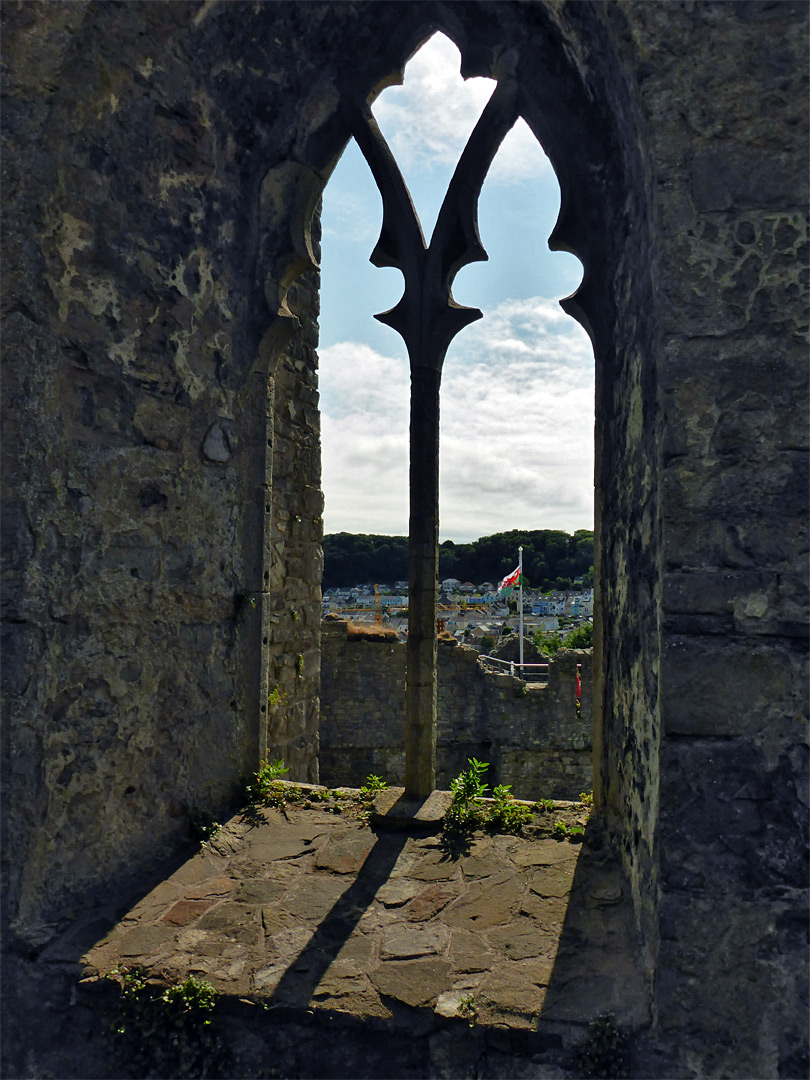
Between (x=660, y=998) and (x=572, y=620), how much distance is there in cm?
5002

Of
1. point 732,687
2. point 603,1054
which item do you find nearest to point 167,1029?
point 603,1054

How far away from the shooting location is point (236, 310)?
332cm

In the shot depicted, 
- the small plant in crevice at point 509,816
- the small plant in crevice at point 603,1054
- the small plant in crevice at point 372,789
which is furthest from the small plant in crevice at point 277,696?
the small plant in crevice at point 603,1054

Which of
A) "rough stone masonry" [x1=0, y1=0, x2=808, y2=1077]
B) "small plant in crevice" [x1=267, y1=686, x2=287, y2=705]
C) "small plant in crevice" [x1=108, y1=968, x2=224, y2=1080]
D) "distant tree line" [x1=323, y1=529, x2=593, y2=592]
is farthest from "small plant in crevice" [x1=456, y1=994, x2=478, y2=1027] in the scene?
"distant tree line" [x1=323, y1=529, x2=593, y2=592]

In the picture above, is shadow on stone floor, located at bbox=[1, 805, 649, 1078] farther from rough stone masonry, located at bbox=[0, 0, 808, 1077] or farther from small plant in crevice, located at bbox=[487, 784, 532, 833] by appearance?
rough stone masonry, located at bbox=[0, 0, 808, 1077]

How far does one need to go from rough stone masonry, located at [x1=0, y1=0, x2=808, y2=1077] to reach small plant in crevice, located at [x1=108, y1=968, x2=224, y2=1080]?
0.45 meters

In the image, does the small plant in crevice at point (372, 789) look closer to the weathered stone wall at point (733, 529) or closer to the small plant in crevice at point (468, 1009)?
the small plant in crevice at point (468, 1009)

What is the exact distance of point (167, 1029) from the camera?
7.35ft

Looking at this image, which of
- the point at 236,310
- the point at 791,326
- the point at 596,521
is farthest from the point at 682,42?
the point at 236,310

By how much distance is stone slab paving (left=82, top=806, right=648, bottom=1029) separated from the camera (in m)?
2.15

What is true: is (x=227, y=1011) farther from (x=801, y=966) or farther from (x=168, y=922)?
(x=801, y=966)

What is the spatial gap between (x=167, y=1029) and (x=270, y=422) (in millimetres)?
2544

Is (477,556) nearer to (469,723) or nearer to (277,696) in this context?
(469,723)

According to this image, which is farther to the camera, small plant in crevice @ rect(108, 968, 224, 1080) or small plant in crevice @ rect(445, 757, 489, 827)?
small plant in crevice @ rect(445, 757, 489, 827)
